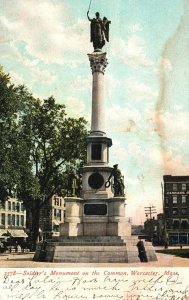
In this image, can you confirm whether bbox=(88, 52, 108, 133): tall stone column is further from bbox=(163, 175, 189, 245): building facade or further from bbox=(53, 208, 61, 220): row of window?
bbox=(53, 208, 61, 220): row of window

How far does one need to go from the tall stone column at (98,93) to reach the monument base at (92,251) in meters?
7.63

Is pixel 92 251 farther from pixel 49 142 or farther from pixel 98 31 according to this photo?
pixel 49 142

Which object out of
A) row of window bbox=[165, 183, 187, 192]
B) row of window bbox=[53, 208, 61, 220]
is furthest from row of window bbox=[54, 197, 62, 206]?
row of window bbox=[165, 183, 187, 192]

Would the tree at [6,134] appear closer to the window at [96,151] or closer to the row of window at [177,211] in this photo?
the window at [96,151]

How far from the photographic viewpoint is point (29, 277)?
14688 millimetres

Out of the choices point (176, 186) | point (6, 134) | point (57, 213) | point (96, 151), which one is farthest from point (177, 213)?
point (96, 151)

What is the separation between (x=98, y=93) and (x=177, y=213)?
203 feet

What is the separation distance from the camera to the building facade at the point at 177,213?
285ft

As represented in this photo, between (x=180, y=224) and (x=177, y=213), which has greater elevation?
(x=177, y=213)

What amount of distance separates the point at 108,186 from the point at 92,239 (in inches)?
150

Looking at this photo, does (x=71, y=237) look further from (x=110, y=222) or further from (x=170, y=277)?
(x=170, y=277)

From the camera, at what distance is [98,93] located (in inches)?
1159

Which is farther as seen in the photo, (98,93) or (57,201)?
(57,201)

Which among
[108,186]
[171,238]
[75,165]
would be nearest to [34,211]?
[75,165]
